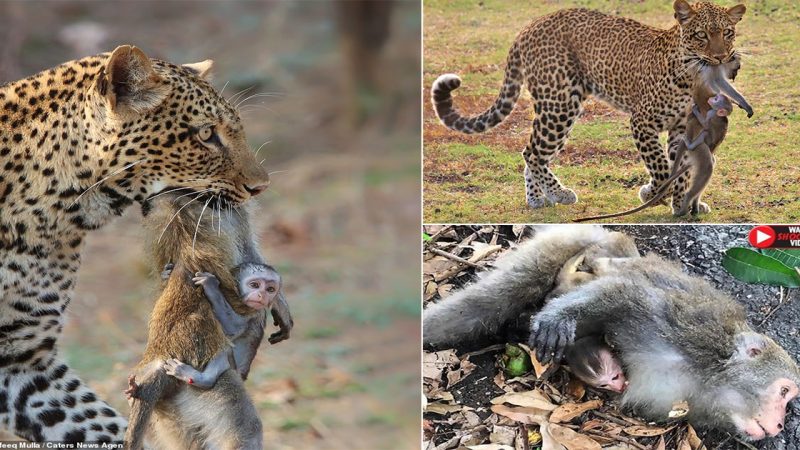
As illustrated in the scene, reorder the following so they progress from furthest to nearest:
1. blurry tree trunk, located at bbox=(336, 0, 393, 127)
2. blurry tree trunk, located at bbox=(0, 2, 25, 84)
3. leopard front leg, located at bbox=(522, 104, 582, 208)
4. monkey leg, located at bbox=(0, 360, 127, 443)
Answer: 1. blurry tree trunk, located at bbox=(336, 0, 393, 127)
2. blurry tree trunk, located at bbox=(0, 2, 25, 84)
3. leopard front leg, located at bbox=(522, 104, 582, 208)
4. monkey leg, located at bbox=(0, 360, 127, 443)

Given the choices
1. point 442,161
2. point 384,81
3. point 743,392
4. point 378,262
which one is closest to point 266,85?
point 384,81

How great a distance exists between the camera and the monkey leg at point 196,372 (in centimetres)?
301

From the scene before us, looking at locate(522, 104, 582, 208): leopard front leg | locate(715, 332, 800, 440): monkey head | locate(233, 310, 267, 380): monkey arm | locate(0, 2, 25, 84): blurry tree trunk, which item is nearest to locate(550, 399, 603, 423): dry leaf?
locate(715, 332, 800, 440): monkey head

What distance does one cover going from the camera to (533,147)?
15.2ft

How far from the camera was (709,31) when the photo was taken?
436cm

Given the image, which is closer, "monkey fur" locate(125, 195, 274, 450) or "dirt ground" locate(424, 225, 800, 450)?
"monkey fur" locate(125, 195, 274, 450)

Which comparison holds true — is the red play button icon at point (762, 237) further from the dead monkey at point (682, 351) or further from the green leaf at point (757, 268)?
the dead monkey at point (682, 351)

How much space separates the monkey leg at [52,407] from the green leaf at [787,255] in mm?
2866

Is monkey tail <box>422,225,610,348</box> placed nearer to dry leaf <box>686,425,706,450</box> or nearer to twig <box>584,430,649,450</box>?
twig <box>584,430,649,450</box>

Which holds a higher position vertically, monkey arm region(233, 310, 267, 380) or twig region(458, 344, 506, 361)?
monkey arm region(233, 310, 267, 380)

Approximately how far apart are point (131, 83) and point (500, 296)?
1803mm

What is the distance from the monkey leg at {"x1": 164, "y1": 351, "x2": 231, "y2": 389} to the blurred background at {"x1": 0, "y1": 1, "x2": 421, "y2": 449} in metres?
0.41

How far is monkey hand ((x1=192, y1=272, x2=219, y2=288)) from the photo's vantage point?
9.94 ft

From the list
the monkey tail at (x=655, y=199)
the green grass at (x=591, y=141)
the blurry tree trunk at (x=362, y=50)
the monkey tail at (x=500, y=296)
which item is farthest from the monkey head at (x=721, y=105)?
the blurry tree trunk at (x=362, y=50)
